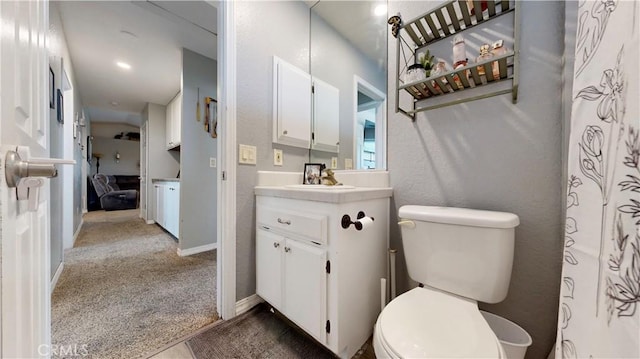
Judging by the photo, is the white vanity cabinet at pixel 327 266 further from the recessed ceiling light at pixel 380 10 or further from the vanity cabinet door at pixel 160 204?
the vanity cabinet door at pixel 160 204

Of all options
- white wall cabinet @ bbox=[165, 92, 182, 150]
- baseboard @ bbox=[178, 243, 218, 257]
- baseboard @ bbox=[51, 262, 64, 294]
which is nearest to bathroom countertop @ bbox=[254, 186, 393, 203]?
baseboard @ bbox=[178, 243, 218, 257]

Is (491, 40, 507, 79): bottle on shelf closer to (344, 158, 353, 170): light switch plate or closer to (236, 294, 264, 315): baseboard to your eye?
(344, 158, 353, 170): light switch plate

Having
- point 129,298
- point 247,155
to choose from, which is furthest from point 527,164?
point 129,298

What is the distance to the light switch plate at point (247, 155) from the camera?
1444 mm

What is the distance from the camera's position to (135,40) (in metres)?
2.45

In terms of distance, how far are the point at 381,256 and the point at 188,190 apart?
7.46 feet

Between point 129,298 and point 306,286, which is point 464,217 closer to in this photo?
point 306,286

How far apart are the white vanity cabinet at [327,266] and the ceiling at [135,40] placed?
1960mm

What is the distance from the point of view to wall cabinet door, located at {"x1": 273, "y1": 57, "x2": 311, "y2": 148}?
1.65m

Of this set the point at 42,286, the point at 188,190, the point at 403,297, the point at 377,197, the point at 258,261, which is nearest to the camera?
the point at 42,286

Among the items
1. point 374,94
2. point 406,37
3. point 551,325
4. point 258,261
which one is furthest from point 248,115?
point 551,325

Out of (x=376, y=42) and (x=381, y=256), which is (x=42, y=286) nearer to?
(x=381, y=256)

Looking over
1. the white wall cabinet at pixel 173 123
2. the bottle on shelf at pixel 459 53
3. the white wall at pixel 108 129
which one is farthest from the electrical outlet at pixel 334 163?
the white wall at pixel 108 129

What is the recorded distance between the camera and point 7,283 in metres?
0.39
